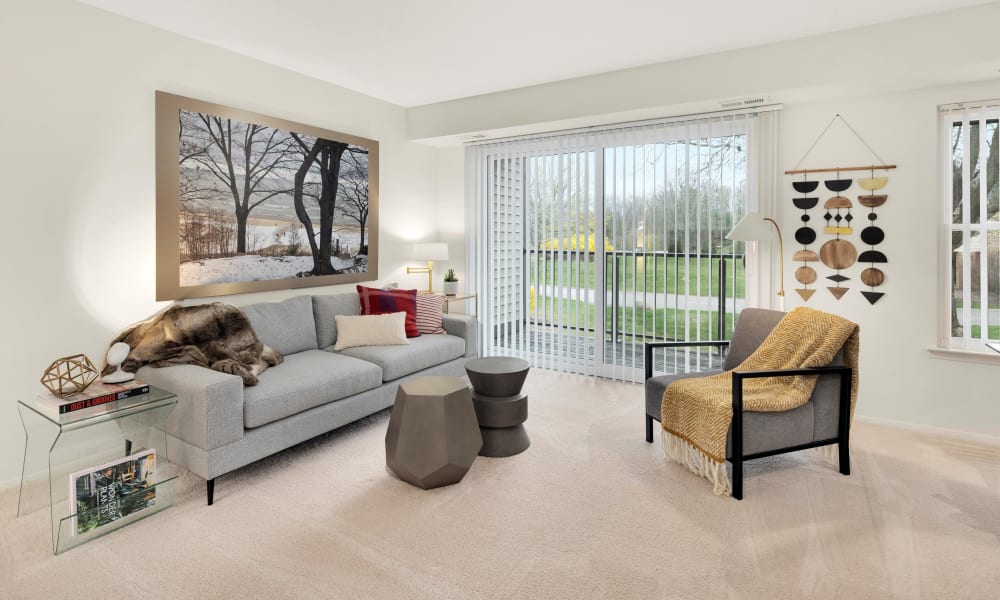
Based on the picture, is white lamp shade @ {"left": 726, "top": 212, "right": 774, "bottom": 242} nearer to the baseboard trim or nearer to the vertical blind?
the vertical blind

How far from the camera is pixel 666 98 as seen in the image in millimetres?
4016

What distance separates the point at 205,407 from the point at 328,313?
5.52 ft

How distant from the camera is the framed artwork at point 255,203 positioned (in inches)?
134

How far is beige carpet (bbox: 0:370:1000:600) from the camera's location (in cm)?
197

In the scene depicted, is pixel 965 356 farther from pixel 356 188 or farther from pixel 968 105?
pixel 356 188

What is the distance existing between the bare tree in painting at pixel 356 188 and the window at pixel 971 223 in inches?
170

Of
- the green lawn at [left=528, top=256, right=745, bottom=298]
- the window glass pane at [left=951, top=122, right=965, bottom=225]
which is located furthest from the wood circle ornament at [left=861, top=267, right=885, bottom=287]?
the green lawn at [left=528, top=256, right=745, bottom=298]

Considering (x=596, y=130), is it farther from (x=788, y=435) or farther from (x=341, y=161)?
(x=788, y=435)

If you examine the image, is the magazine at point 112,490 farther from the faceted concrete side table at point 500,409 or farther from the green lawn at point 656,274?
the green lawn at point 656,274

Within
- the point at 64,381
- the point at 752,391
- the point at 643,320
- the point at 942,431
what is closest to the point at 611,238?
the point at 643,320

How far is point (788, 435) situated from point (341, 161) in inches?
152

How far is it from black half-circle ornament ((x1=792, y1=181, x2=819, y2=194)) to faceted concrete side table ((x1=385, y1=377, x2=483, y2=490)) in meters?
2.93

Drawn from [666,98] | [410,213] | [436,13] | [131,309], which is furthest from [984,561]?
[410,213]

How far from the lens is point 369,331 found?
404cm
